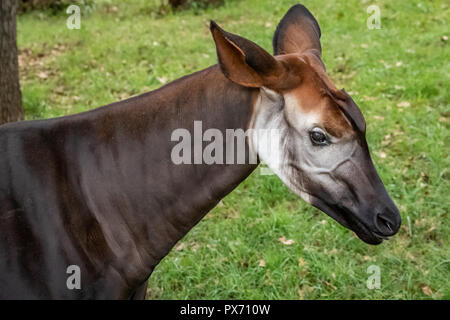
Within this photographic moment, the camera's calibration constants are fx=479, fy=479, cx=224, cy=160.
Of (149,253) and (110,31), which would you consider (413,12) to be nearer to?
(110,31)

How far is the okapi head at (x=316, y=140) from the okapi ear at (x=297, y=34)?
0.75 feet

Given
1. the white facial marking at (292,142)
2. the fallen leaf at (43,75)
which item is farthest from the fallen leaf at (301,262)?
the fallen leaf at (43,75)

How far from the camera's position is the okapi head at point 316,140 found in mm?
1831

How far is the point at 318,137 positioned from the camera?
6.06 feet

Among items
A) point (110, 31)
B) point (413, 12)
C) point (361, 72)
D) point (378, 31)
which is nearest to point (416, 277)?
point (361, 72)

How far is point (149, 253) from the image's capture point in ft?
6.81

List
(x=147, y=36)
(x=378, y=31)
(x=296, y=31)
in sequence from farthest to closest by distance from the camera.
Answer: (x=147, y=36), (x=378, y=31), (x=296, y=31)

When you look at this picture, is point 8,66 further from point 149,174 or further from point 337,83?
point 337,83

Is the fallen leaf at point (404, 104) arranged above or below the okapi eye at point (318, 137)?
below

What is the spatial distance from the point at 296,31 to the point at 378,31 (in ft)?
18.8

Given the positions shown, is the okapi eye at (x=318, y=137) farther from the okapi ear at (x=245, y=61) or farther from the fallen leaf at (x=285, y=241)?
the fallen leaf at (x=285, y=241)

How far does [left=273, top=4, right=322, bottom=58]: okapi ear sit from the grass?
74.6 inches

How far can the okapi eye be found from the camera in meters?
1.84

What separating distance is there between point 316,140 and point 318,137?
16mm
